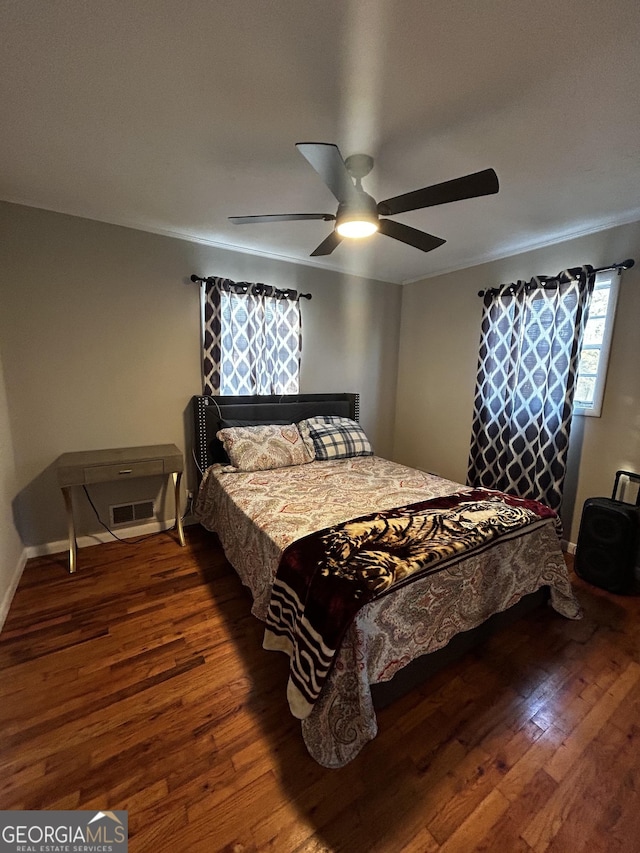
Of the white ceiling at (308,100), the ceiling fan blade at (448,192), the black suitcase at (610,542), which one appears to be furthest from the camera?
the black suitcase at (610,542)

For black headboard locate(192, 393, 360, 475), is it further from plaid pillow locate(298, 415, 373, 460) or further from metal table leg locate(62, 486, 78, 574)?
metal table leg locate(62, 486, 78, 574)

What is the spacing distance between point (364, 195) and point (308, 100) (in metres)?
0.41

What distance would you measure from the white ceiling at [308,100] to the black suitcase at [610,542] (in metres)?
1.94

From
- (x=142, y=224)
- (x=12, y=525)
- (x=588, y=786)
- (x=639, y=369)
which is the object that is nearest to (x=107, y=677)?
(x=12, y=525)

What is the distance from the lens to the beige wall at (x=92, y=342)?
7.56ft

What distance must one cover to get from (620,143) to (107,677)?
3.43 m

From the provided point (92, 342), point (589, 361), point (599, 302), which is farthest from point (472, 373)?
point (92, 342)

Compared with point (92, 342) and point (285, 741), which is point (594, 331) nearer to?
point (285, 741)

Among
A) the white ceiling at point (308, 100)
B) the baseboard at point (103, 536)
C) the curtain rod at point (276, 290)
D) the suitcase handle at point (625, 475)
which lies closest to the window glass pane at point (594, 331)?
the white ceiling at point (308, 100)

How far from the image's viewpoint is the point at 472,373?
339 centimetres

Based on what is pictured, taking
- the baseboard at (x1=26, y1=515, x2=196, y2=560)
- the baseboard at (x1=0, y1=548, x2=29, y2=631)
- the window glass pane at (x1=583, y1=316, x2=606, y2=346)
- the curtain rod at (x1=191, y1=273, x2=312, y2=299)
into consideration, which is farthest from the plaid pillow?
the baseboard at (x1=0, y1=548, x2=29, y2=631)

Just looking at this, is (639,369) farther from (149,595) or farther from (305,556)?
(149,595)

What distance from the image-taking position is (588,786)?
1.19 meters

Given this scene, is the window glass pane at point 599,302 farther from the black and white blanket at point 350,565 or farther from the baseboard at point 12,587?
the baseboard at point 12,587
